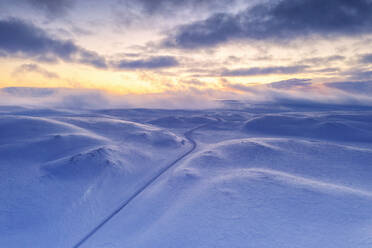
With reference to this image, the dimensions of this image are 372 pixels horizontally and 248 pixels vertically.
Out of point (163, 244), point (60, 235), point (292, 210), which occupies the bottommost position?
point (60, 235)

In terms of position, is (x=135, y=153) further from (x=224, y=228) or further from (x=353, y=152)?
(x=353, y=152)

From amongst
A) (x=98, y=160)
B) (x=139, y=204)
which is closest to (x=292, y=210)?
(x=139, y=204)

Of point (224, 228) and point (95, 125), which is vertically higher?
point (95, 125)

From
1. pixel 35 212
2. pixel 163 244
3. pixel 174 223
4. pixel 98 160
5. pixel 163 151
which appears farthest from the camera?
pixel 163 151

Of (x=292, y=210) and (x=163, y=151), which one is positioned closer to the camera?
(x=292, y=210)

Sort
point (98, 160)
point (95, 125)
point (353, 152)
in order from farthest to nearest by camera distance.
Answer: point (95, 125)
point (353, 152)
point (98, 160)
